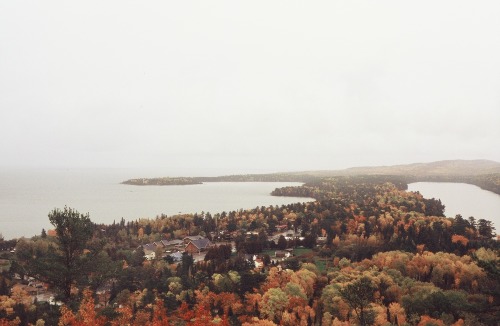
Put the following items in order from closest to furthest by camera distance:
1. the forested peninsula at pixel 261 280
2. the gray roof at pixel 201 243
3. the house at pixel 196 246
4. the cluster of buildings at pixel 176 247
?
the forested peninsula at pixel 261 280, the cluster of buildings at pixel 176 247, the house at pixel 196 246, the gray roof at pixel 201 243

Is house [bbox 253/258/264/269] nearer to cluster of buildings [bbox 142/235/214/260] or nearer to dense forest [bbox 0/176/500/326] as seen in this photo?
dense forest [bbox 0/176/500/326]

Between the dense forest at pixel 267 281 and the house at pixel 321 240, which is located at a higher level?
the dense forest at pixel 267 281

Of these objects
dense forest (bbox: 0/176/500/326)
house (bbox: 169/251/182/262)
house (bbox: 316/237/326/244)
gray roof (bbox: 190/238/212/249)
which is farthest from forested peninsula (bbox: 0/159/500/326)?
house (bbox: 169/251/182/262)

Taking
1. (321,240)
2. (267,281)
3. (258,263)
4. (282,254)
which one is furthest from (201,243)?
(267,281)

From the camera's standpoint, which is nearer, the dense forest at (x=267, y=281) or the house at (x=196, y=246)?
the dense forest at (x=267, y=281)

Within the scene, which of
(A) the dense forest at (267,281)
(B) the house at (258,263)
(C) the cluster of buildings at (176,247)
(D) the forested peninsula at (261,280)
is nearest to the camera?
(A) the dense forest at (267,281)

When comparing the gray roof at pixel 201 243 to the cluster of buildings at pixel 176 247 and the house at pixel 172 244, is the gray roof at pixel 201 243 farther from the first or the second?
the house at pixel 172 244

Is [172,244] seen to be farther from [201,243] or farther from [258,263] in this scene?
[258,263]

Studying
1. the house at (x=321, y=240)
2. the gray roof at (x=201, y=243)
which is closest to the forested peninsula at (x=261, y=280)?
the gray roof at (x=201, y=243)
